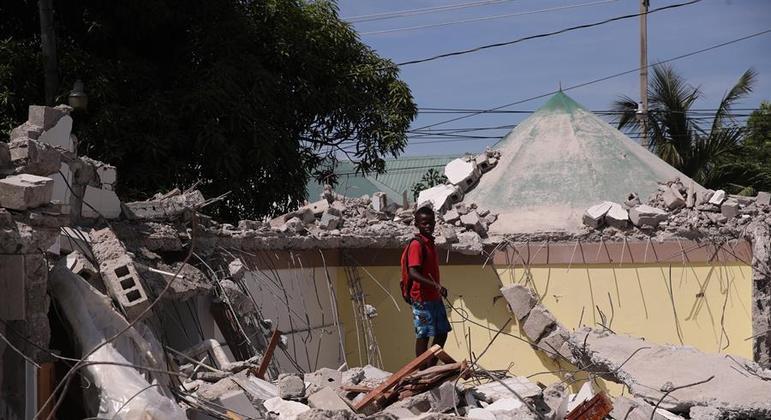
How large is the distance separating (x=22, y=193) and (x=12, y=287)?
0.44 metres

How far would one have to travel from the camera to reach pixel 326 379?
21.6ft

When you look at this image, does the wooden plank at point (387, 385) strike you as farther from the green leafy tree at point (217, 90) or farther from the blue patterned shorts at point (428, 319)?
the green leafy tree at point (217, 90)

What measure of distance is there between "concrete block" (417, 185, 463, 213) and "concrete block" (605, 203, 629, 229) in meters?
1.96

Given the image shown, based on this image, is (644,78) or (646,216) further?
(644,78)

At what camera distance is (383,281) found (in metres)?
10.5

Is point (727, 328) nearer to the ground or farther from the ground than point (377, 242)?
nearer to the ground

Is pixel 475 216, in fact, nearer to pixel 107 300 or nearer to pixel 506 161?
pixel 506 161

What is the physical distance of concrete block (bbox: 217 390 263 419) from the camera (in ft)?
17.8

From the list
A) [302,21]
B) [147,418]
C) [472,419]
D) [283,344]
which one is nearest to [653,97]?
[302,21]

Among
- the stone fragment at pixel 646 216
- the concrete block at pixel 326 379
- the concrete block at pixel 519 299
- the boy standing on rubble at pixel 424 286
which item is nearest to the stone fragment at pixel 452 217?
the concrete block at pixel 519 299

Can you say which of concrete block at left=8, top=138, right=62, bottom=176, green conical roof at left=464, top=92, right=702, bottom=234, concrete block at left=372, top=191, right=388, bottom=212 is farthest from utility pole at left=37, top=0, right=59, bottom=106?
concrete block at left=8, top=138, right=62, bottom=176

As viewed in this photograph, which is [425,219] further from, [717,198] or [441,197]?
[717,198]

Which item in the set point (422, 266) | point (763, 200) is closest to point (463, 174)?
point (763, 200)

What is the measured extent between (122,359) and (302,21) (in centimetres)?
966
